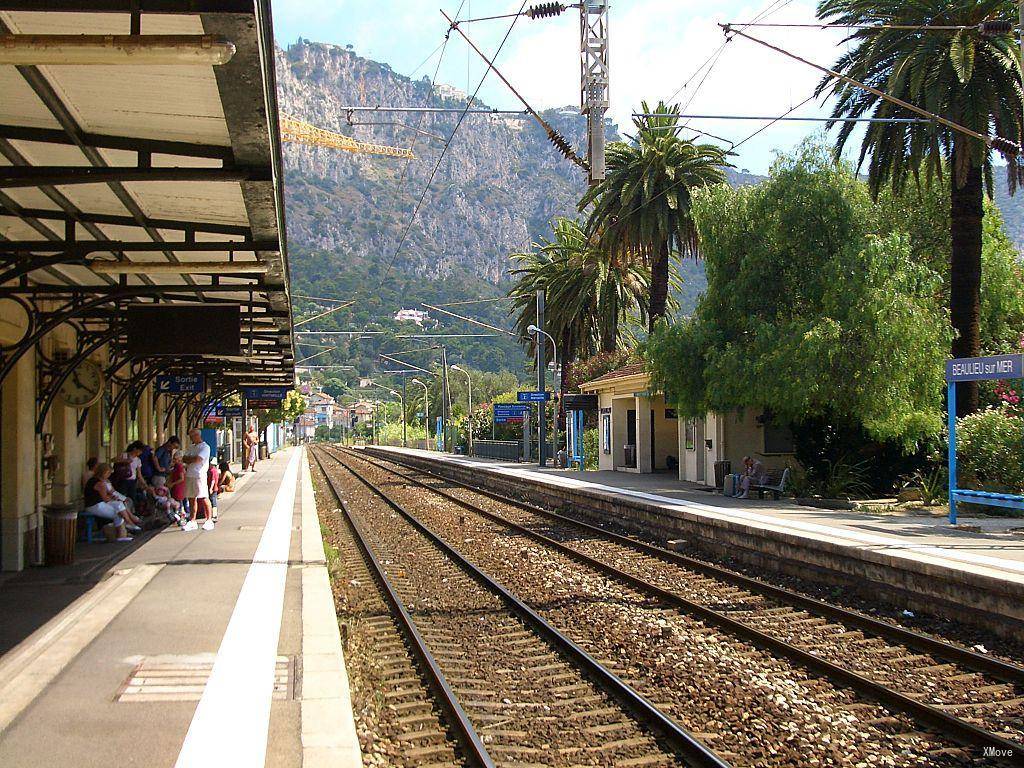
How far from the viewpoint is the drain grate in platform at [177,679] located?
654 cm

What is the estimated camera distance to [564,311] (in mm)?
43281

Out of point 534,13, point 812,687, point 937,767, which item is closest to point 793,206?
point 534,13

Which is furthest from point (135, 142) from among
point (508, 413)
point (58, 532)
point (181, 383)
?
point (508, 413)

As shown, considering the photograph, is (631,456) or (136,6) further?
(631,456)

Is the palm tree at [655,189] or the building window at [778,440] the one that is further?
the palm tree at [655,189]

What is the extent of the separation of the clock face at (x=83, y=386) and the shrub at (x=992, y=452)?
1597 cm

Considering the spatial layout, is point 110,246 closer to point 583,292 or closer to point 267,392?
point 267,392

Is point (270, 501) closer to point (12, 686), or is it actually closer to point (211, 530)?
point (211, 530)

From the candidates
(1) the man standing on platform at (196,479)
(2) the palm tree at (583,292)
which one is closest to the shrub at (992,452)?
(1) the man standing on platform at (196,479)

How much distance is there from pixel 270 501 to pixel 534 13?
520 inches

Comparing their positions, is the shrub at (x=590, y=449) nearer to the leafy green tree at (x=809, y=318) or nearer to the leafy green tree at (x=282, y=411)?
the leafy green tree at (x=809, y=318)

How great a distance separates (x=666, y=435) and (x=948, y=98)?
17.6m

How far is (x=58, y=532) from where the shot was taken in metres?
11.9

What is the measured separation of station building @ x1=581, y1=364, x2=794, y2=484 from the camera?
1038 inches
